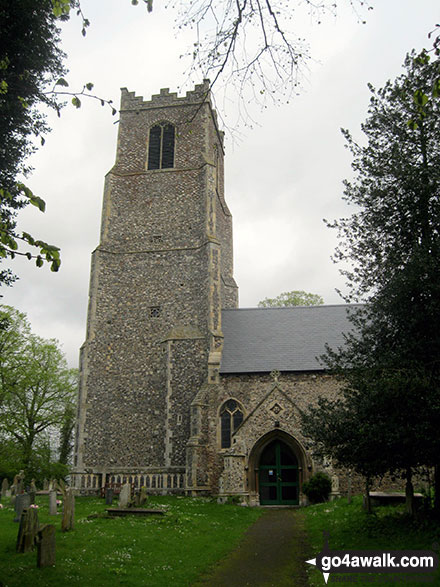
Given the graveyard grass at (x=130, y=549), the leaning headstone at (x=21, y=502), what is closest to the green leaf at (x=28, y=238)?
the graveyard grass at (x=130, y=549)

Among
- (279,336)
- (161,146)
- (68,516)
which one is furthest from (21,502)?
(161,146)

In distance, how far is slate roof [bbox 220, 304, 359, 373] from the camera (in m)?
21.3

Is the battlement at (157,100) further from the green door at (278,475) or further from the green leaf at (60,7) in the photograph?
the green leaf at (60,7)

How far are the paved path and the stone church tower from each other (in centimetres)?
806

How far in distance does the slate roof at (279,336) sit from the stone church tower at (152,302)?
1175 millimetres

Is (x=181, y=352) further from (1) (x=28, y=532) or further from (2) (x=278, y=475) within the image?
(1) (x=28, y=532)

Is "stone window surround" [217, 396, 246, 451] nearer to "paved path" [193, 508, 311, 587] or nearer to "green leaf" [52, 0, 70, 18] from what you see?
"paved path" [193, 508, 311, 587]

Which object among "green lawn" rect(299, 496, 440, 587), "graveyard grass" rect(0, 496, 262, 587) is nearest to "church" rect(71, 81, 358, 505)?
"graveyard grass" rect(0, 496, 262, 587)

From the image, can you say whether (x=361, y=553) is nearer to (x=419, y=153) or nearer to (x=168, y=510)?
(x=168, y=510)

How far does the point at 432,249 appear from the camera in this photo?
35.2 feet

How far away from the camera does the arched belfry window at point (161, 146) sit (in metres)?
27.3

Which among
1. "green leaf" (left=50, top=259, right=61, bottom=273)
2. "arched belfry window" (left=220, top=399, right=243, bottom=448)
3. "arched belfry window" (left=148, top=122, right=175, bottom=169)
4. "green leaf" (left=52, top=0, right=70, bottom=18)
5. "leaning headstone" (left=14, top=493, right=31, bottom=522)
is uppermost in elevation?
"arched belfry window" (left=148, top=122, right=175, bottom=169)

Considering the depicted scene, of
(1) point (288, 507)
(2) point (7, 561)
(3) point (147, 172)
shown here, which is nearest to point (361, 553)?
(2) point (7, 561)

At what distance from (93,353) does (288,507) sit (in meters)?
10.9
